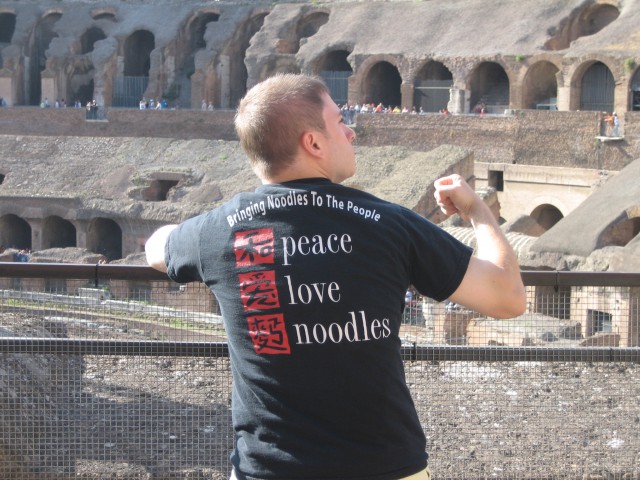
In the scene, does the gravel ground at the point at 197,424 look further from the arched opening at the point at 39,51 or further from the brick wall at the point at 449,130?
the arched opening at the point at 39,51

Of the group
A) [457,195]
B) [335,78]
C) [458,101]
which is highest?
[335,78]

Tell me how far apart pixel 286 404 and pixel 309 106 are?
0.83 m

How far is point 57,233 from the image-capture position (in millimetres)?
31453

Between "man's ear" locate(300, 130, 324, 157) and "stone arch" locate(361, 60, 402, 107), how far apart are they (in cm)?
3254

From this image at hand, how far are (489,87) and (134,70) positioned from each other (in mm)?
14968

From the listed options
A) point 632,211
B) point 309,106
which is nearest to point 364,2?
point 632,211

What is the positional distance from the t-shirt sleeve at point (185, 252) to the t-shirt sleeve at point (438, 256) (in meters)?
0.64

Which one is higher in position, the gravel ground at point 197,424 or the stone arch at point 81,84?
the stone arch at point 81,84

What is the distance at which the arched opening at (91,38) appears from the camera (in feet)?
137

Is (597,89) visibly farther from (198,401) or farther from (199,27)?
(198,401)

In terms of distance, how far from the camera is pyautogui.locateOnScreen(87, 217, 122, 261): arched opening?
30172mm

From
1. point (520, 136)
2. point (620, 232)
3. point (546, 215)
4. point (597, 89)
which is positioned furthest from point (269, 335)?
point (597, 89)

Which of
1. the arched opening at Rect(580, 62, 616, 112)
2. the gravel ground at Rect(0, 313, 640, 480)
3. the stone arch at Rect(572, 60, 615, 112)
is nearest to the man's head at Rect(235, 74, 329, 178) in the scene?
the gravel ground at Rect(0, 313, 640, 480)

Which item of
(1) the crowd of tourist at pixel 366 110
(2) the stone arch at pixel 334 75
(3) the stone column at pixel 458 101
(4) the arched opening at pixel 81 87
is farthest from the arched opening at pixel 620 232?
(4) the arched opening at pixel 81 87
